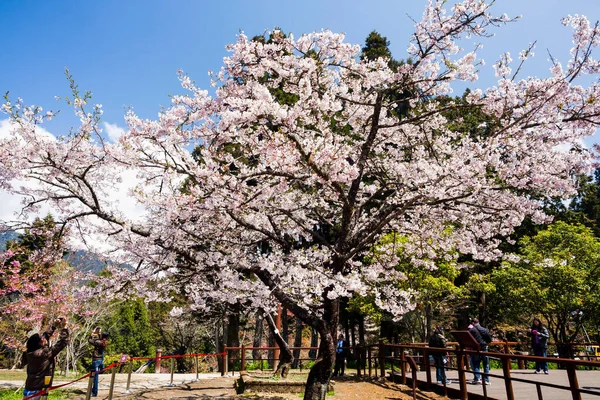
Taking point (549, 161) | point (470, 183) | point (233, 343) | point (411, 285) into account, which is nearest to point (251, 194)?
point (470, 183)

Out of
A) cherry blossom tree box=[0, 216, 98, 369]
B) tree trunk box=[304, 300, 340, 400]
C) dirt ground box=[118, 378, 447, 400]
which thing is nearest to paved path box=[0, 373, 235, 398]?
dirt ground box=[118, 378, 447, 400]

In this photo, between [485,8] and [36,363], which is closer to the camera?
[36,363]

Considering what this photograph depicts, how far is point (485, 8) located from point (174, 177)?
6.88m

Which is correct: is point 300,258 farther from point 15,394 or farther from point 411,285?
point 411,285

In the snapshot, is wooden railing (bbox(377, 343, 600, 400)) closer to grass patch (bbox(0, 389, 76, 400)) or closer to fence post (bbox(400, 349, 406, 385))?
fence post (bbox(400, 349, 406, 385))

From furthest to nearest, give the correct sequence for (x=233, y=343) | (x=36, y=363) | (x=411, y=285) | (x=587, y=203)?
(x=587, y=203)
(x=233, y=343)
(x=411, y=285)
(x=36, y=363)

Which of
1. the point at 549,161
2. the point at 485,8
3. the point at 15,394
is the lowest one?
the point at 15,394

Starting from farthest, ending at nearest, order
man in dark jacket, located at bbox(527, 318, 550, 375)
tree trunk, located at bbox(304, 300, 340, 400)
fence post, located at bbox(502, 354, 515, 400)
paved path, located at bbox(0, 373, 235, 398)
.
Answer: man in dark jacket, located at bbox(527, 318, 550, 375)
paved path, located at bbox(0, 373, 235, 398)
tree trunk, located at bbox(304, 300, 340, 400)
fence post, located at bbox(502, 354, 515, 400)

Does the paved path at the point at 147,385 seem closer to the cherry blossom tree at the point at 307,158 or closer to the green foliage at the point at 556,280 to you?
the cherry blossom tree at the point at 307,158

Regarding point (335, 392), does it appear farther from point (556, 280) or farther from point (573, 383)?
point (556, 280)

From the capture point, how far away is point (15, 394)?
9.89 m

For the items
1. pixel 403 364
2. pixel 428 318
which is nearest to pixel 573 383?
pixel 403 364

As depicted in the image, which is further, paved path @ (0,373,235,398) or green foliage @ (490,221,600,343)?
green foliage @ (490,221,600,343)

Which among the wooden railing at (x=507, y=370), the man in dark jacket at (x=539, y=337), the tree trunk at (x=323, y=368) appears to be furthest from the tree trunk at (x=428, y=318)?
the tree trunk at (x=323, y=368)
